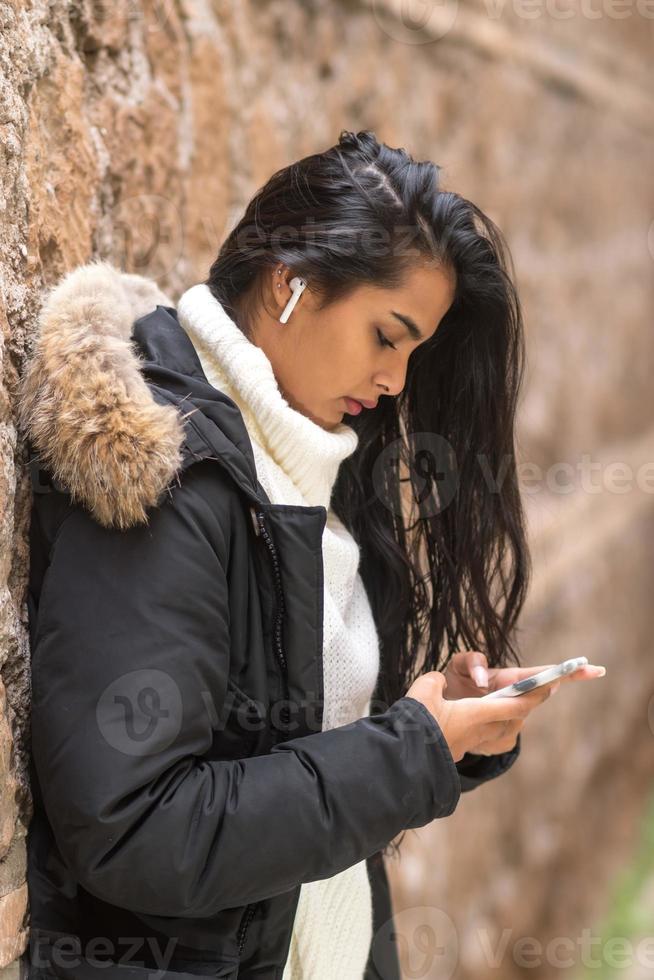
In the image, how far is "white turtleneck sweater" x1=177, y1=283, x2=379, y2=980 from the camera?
3.53ft

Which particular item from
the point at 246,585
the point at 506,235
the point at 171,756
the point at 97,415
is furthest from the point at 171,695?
the point at 506,235

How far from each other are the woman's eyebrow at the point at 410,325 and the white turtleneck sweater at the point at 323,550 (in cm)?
13

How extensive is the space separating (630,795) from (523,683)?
3.58 m

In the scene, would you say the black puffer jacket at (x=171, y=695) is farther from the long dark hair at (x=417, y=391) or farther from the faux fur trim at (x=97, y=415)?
the long dark hair at (x=417, y=391)

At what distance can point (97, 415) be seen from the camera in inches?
36.9

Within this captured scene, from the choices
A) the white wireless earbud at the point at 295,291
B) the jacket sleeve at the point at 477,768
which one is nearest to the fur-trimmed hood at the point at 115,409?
the white wireless earbud at the point at 295,291

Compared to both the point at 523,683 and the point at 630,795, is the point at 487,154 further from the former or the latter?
the point at 630,795

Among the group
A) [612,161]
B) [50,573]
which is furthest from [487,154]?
[50,573]

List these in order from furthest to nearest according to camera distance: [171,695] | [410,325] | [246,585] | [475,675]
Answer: [475,675] → [410,325] → [246,585] → [171,695]

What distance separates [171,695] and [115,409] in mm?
253

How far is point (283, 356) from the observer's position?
3.67 ft

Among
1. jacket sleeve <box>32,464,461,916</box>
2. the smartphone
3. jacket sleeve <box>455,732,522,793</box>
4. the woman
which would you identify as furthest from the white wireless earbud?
jacket sleeve <box>455,732,522,793</box>

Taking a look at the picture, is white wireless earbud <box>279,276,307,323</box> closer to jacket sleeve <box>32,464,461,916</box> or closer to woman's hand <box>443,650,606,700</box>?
jacket sleeve <box>32,464,461,916</box>

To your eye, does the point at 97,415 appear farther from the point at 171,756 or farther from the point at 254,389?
the point at 171,756
